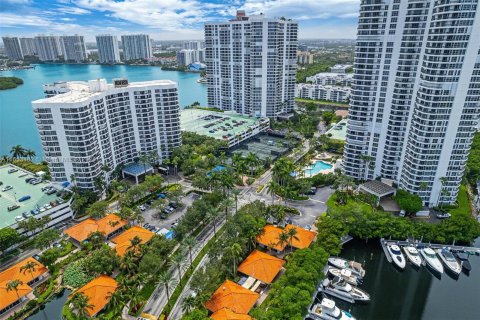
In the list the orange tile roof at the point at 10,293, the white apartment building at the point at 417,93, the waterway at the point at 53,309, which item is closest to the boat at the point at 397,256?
the white apartment building at the point at 417,93

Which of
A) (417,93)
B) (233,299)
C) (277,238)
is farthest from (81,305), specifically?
(417,93)

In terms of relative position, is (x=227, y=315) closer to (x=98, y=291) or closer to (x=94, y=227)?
(x=98, y=291)

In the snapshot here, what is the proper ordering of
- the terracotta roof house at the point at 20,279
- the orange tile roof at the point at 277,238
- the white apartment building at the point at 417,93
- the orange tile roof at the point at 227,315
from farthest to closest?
1. the white apartment building at the point at 417,93
2. the orange tile roof at the point at 277,238
3. the terracotta roof house at the point at 20,279
4. the orange tile roof at the point at 227,315

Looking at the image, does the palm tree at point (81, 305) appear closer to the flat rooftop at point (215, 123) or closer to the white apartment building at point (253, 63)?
the flat rooftop at point (215, 123)

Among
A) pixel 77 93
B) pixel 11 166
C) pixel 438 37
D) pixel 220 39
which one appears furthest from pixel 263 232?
pixel 220 39

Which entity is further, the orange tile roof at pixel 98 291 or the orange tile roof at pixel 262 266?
the orange tile roof at pixel 262 266
